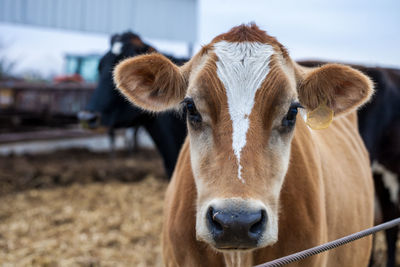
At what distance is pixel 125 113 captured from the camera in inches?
176

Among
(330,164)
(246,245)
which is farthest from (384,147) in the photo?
(246,245)

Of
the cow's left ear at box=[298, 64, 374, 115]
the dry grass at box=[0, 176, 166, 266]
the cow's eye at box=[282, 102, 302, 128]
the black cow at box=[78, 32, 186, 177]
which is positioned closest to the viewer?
the cow's eye at box=[282, 102, 302, 128]

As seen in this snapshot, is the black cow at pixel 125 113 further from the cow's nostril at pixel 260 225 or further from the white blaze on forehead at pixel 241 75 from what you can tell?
the cow's nostril at pixel 260 225

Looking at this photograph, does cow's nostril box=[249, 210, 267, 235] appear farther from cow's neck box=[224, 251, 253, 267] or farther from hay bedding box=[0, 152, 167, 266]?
hay bedding box=[0, 152, 167, 266]

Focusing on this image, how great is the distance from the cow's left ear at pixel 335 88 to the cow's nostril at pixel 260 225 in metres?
0.75

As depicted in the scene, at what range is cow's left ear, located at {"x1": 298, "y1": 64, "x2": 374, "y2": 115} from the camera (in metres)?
1.87

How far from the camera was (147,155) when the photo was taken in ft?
29.5

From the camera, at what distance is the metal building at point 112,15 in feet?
27.5

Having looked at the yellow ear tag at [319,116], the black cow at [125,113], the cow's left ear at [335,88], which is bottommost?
the black cow at [125,113]

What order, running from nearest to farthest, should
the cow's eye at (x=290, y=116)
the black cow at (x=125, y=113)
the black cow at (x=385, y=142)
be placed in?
the cow's eye at (x=290, y=116)
the black cow at (x=385, y=142)
the black cow at (x=125, y=113)

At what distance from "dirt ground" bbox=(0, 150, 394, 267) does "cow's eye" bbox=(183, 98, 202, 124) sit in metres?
2.48

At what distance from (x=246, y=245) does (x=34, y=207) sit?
15.2ft

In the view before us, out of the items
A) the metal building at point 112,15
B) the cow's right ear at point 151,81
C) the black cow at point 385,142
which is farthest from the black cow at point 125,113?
the metal building at point 112,15

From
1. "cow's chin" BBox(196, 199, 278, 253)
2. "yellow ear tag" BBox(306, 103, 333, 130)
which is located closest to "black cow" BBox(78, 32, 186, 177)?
"yellow ear tag" BBox(306, 103, 333, 130)
